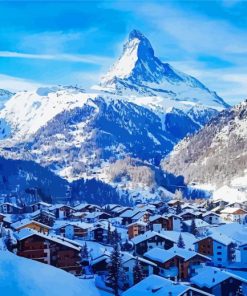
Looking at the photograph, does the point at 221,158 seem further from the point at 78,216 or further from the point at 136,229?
the point at 136,229

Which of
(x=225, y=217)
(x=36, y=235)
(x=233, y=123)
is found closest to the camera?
(x=36, y=235)

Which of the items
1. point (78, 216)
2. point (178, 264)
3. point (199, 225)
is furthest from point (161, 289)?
point (78, 216)

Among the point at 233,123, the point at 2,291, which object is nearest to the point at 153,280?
the point at 2,291

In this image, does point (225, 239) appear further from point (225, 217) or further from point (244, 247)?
point (225, 217)

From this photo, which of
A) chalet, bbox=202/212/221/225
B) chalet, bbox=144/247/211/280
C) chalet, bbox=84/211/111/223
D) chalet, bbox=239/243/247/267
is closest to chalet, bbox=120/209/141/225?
chalet, bbox=84/211/111/223

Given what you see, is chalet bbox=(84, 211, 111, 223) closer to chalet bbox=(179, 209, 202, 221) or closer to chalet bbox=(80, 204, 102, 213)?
chalet bbox=(80, 204, 102, 213)

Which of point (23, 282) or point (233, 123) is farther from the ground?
point (233, 123)

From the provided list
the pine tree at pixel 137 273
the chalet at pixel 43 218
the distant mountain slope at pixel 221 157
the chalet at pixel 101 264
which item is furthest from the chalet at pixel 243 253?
the distant mountain slope at pixel 221 157
